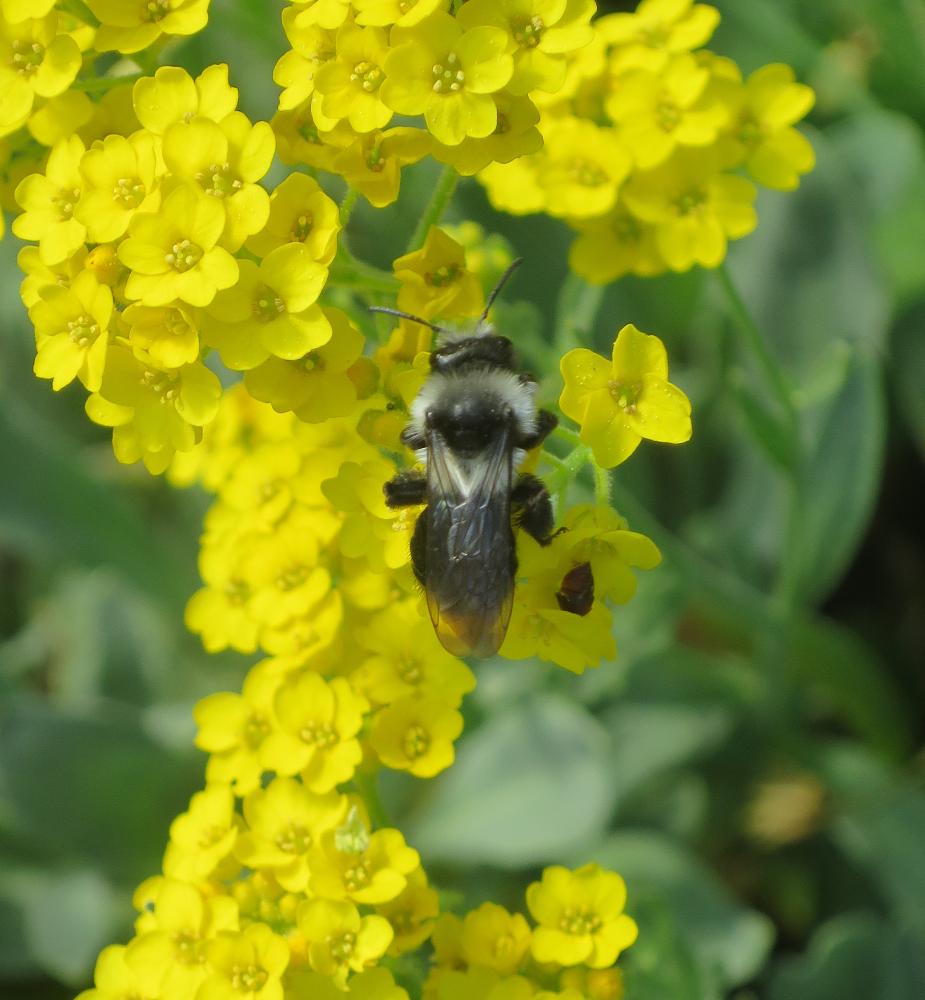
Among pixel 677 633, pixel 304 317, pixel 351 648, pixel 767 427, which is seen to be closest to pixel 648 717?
pixel 677 633

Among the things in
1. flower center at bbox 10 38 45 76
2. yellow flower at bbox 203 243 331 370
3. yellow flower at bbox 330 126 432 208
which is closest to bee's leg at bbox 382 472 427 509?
yellow flower at bbox 203 243 331 370

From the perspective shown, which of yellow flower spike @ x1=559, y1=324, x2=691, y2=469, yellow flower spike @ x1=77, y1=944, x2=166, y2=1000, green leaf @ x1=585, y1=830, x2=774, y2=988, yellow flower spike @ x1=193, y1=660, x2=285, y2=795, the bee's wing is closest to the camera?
the bee's wing

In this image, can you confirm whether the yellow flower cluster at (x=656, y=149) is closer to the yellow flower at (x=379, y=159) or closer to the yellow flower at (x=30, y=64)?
the yellow flower at (x=379, y=159)

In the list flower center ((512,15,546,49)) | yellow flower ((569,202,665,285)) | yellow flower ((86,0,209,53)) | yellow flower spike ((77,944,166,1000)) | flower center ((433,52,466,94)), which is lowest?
yellow flower spike ((77,944,166,1000))

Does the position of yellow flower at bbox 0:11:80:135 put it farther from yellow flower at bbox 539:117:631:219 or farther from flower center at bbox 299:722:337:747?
flower center at bbox 299:722:337:747

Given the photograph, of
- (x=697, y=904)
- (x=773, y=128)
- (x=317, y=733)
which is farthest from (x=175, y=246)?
(x=697, y=904)

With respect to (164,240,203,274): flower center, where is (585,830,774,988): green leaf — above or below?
below
